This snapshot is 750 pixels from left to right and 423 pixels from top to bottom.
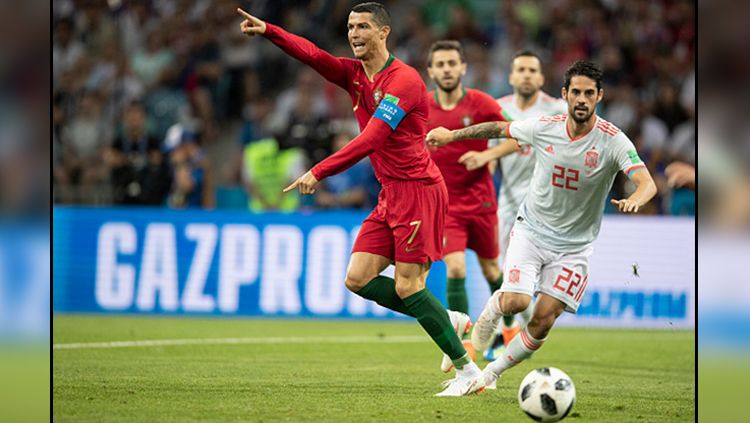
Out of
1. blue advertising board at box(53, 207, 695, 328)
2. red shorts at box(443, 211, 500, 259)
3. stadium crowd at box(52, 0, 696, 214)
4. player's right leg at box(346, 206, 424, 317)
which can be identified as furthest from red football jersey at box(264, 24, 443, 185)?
stadium crowd at box(52, 0, 696, 214)

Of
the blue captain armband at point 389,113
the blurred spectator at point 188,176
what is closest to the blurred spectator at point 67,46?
the blurred spectator at point 188,176

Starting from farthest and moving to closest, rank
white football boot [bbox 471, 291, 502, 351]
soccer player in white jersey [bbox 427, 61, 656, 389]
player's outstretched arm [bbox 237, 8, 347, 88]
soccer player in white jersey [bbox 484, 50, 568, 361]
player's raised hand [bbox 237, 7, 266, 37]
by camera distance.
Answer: soccer player in white jersey [bbox 484, 50, 568, 361] → white football boot [bbox 471, 291, 502, 351] → player's outstretched arm [bbox 237, 8, 347, 88] → player's raised hand [bbox 237, 7, 266, 37] → soccer player in white jersey [bbox 427, 61, 656, 389]

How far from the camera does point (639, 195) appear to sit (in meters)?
7.49

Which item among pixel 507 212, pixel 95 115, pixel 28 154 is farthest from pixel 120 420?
pixel 95 115

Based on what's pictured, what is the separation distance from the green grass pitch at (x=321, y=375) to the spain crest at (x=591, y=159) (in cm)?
176

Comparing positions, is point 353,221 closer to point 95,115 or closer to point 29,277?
point 95,115

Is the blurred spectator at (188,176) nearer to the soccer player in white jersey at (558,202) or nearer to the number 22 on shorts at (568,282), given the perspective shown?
the soccer player in white jersey at (558,202)

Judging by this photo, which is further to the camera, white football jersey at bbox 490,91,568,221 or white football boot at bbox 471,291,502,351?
white football jersey at bbox 490,91,568,221

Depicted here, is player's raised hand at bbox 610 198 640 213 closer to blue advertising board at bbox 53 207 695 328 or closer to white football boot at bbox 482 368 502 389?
white football boot at bbox 482 368 502 389

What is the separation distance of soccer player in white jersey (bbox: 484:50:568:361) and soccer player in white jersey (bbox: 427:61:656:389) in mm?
2739

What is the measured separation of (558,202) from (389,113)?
151cm

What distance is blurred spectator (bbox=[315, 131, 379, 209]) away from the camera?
53.1ft

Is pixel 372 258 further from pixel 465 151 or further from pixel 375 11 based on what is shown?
pixel 465 151

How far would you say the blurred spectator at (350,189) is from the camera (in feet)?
53.1
